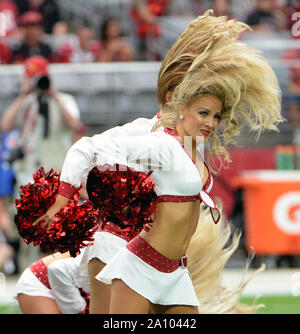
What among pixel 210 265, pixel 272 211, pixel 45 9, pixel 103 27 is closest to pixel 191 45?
pixel 210 265

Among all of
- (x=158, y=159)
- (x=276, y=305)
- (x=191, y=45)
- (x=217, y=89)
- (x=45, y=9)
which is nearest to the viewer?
(x=158, y=159)

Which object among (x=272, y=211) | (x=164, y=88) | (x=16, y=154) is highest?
(x=164, y=88)

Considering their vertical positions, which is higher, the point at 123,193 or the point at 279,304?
the point at 123,193

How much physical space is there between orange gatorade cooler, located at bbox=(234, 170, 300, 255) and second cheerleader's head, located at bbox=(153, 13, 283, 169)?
5525mm

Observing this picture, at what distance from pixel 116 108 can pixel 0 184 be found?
5.02ft

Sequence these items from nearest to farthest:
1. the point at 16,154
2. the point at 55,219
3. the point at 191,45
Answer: the point at 55,219, the point at 191,45, the point at 16,154

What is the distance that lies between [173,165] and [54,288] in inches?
48.3

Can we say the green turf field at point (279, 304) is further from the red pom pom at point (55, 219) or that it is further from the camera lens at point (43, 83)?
the red pom pom at point (55, 219)

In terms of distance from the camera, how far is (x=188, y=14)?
12.1 m

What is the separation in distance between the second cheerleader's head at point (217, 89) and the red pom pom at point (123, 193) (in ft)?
1.09

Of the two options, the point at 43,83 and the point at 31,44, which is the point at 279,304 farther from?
the point at 31,44

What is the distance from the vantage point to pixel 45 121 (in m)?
8.49
